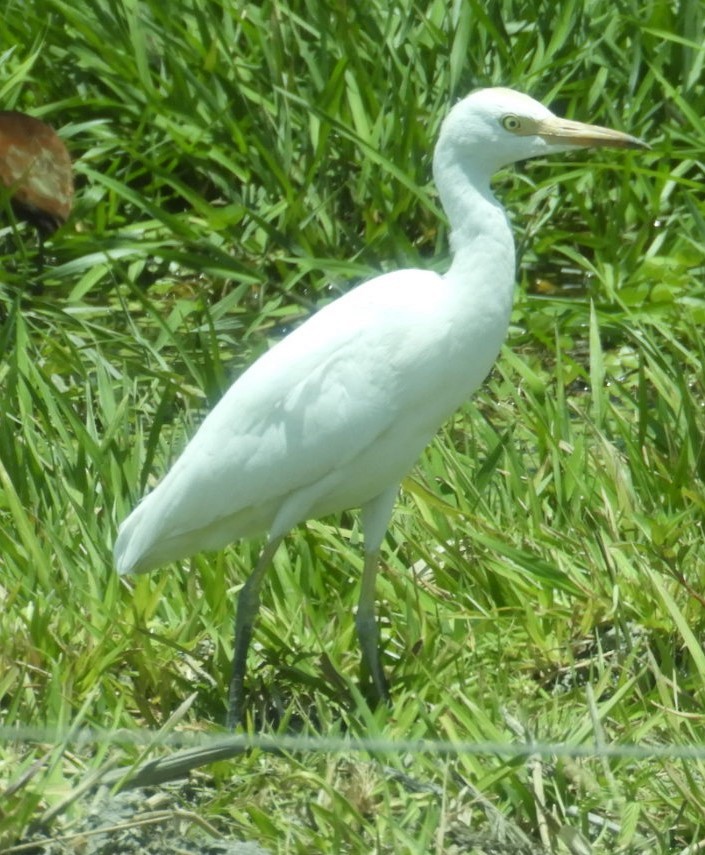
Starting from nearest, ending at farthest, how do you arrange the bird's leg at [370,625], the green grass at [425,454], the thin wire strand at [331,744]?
1. the thin wire strand at [331,744]
2. the green grass at [425,454]
3. the bird's leg at [370,625]

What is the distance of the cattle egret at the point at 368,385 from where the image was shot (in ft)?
9.27

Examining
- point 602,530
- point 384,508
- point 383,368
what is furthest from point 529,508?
point 383,368

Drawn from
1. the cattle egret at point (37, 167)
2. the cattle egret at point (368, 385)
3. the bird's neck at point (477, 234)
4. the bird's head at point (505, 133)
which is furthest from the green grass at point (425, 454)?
the bird's head at point (505, 133)

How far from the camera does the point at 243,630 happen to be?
9.71ft

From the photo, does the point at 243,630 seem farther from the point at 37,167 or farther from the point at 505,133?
the point at 37,167

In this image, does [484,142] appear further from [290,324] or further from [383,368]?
[290,324]

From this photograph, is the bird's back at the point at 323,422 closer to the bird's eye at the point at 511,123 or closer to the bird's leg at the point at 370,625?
the bird's leg at the point at 370,625

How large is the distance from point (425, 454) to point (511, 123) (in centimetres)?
104

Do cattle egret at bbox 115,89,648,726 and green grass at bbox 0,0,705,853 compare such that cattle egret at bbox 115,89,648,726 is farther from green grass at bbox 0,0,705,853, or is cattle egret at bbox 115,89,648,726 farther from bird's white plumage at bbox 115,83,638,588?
green grass at bbox 0,0,705,853

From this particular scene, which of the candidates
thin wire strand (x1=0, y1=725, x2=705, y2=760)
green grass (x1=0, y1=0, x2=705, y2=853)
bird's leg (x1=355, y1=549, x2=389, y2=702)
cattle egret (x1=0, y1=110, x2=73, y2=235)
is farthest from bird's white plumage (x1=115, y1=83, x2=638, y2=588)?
cattle egret (x1=0, y1=110, x2=73, y2=235)

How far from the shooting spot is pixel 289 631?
3170 mm

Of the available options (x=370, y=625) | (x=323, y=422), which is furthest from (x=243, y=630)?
(x=323, y=422)

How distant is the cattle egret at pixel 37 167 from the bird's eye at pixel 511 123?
2012 millimetres

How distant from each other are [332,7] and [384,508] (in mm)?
2288
